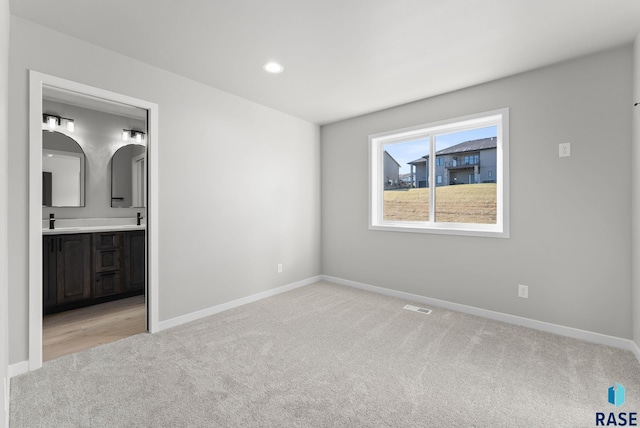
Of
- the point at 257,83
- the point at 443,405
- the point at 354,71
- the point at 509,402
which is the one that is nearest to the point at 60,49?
the point at 257,83

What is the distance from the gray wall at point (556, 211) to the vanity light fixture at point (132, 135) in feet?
12.5

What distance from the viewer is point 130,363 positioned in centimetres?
225

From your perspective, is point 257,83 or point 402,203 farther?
point 402,203

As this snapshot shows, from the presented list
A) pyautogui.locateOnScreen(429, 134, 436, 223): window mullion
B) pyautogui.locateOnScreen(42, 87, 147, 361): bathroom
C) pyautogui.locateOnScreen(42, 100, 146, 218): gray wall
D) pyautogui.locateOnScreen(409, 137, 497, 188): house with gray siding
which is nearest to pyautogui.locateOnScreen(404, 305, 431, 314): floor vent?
pyautogui.locateOnScreen(429, 134, 436, 223): window mullion

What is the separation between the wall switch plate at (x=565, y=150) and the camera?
8.72ft

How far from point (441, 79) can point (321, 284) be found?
121 inches

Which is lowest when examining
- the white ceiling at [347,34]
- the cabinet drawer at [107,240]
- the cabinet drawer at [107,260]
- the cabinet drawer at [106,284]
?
the cabinet drawer at [106,284]

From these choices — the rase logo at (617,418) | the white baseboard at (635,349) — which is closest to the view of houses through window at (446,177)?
the white baseboard at (635,349)

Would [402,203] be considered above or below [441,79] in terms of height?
below

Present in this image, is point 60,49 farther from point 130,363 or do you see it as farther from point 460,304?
point 460,304

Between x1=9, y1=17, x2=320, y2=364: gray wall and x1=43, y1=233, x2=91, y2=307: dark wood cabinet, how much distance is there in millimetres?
1348

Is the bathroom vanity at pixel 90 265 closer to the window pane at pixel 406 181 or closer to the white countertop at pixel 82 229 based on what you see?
the white countertop at pixel 82 229

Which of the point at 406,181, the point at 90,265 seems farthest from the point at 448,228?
the point at 90,265

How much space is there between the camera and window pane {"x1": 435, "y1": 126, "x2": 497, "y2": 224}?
3293 millimetres
